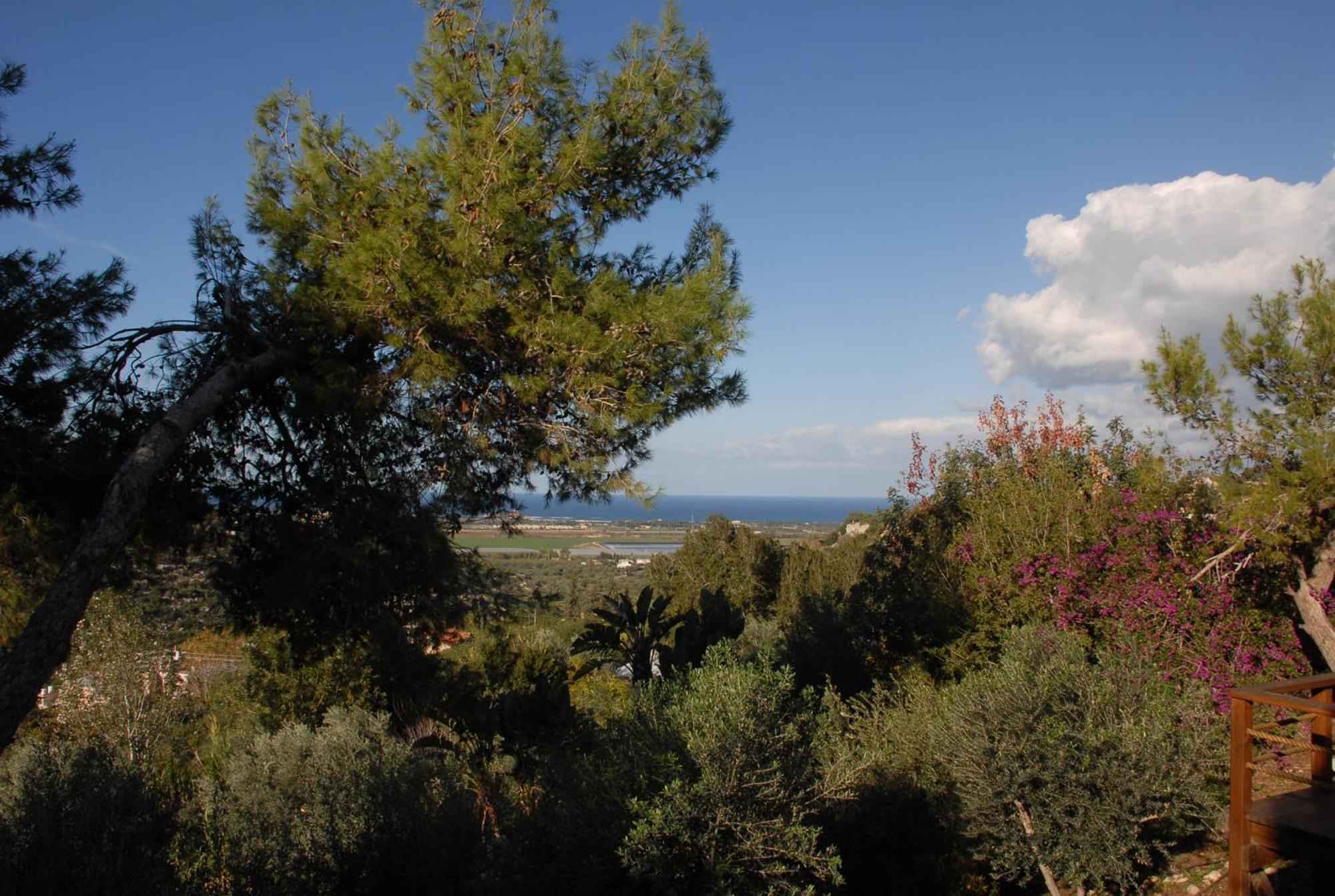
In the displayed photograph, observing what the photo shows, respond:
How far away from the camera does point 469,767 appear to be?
28.6ft

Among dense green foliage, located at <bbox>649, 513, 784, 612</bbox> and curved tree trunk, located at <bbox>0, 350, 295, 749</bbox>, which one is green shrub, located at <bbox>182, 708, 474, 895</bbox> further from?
dense green foliage, located at <bbox>649, 513, 784, 612</bbox>

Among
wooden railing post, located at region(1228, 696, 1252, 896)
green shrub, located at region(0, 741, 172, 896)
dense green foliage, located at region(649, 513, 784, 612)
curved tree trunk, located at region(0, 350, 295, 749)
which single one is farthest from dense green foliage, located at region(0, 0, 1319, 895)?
dense green foliage, located at region(649, 513, 784, 612)

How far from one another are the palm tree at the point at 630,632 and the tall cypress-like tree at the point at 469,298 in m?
1.92

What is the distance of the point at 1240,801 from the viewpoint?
179 inches

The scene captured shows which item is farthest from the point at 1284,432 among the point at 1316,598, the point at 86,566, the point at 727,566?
the point at 727,566

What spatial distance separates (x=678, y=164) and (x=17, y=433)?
4961mm

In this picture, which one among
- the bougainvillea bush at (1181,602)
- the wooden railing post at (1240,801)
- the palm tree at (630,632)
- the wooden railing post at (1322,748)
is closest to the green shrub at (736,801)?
the wooden railing post at (1240,801)

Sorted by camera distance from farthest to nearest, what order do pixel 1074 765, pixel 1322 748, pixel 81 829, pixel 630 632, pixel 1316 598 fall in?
pixel 1316 598
pixel 630 632
pixel 1074 765
pixel 1322 748
pixel 81 829

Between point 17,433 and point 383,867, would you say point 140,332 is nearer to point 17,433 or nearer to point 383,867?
point 17,433

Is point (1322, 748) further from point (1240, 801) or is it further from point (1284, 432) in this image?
point (1284, 432)

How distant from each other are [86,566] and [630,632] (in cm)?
446

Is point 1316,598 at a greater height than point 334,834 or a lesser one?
greater

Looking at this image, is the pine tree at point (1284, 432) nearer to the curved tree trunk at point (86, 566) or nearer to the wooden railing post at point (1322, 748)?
the wooden railing post at point (1322, 748)

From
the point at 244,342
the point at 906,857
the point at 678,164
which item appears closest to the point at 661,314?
the point at 678,164
